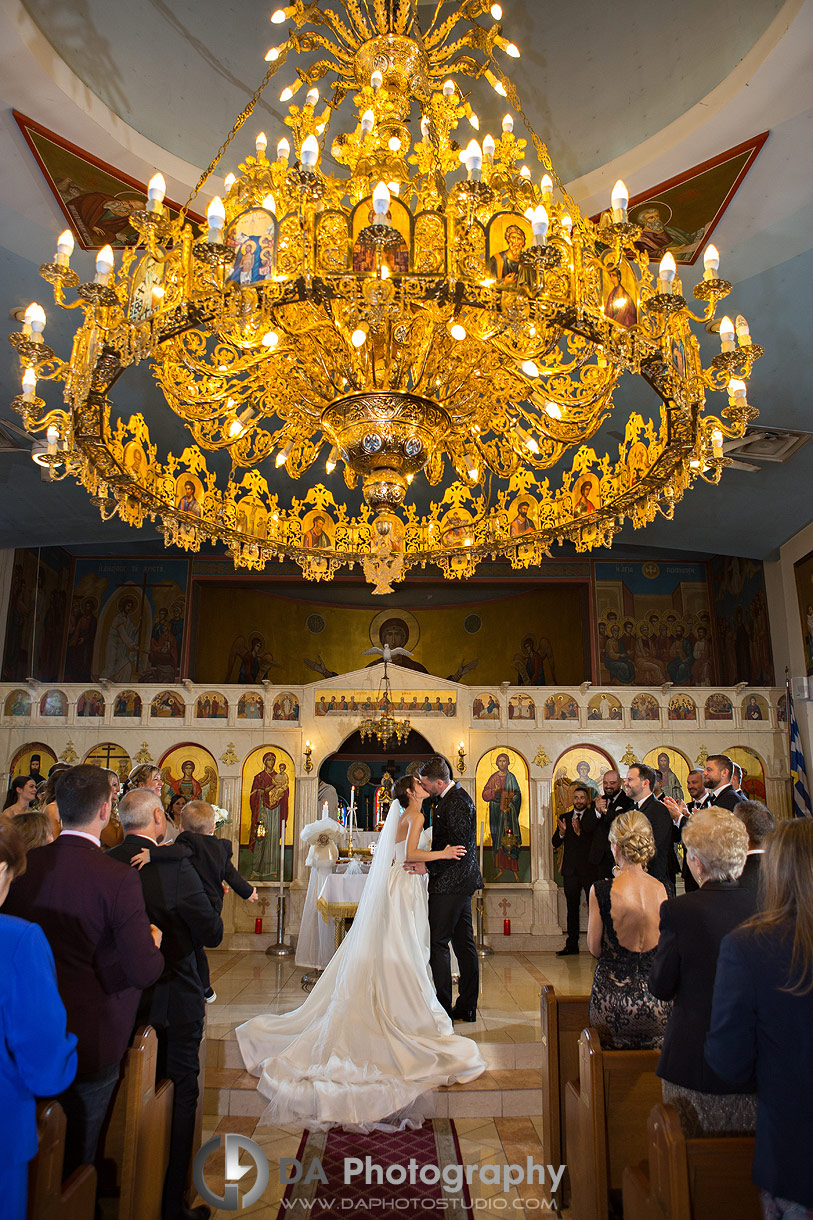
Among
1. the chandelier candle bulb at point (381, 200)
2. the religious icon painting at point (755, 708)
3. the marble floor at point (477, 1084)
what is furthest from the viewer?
the religious icon painting at point (755, 708)

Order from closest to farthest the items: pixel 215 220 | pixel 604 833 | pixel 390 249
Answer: pixel 390 249 < pixel 215 220 < pixel 604 833

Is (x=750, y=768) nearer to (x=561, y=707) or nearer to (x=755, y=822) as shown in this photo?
(x=561, y=707)

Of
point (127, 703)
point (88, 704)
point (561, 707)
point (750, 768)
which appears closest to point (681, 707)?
point (750, 768)

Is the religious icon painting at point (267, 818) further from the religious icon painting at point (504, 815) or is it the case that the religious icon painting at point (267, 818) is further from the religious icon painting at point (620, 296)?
the religious icon painting at point (620, 296)

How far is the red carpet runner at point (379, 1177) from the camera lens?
3.94m

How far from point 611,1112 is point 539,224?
12.1 ft

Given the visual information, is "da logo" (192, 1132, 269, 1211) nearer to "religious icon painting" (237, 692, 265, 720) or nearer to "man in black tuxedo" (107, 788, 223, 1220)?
"man in black tuxedo" (107, 788, 223, 1220)

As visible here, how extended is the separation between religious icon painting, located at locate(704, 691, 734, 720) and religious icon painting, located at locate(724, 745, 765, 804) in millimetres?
563

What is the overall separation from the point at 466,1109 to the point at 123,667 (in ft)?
41.0

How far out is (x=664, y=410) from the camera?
4.28 metres

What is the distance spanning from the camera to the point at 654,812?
23.1 ft

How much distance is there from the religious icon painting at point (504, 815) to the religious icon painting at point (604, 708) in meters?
1.49

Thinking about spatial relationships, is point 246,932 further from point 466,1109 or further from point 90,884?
point 90,884

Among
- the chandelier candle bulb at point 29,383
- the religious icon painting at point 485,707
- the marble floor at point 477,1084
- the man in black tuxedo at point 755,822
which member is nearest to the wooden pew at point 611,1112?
the marble floor at point 477,1084
